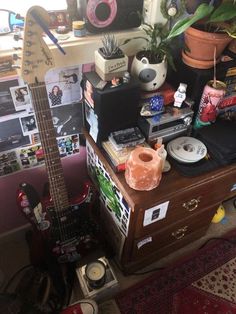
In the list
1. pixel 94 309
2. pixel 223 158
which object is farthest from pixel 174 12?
pixel 94 309

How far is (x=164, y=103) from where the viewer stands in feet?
3.34

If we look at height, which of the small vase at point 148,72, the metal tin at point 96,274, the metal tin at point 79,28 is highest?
the metal tin at point 79,28

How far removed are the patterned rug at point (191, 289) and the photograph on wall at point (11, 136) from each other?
2.55 ft

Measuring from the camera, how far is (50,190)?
105cm

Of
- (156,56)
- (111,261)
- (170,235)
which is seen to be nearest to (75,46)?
(156,56)

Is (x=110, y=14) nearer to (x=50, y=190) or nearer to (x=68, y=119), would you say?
(x=68, y=119)

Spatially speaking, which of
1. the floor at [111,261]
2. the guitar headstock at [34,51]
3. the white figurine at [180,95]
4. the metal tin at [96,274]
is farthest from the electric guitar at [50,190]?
the white figurine at [180,95]

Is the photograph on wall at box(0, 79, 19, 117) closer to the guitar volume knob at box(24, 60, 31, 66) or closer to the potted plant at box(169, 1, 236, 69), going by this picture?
the guitar volume knob at box(24, 60, 31, 66)

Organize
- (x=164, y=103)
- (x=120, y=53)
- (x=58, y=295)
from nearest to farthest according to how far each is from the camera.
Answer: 1. (x=120, y=53)
2. (x=164, y=103)
3. (x=58, y=295)

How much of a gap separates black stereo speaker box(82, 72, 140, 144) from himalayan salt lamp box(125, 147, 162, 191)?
5.1 inches

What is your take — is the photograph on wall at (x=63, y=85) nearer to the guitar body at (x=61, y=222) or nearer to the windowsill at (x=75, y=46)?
the windowsill at (x=75, y=46)

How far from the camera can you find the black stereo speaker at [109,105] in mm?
890

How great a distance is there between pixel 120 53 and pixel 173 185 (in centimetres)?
46

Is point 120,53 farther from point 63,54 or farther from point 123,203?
point 123,203
